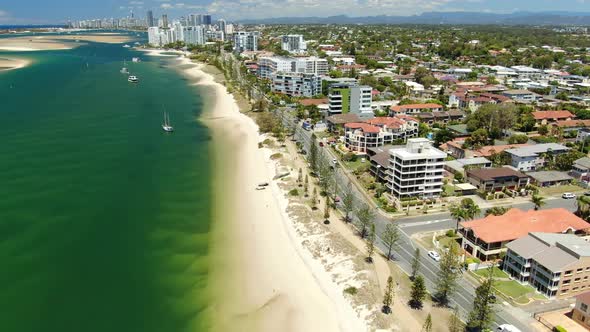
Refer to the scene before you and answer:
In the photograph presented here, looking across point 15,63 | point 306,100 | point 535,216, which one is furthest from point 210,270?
point 15,63

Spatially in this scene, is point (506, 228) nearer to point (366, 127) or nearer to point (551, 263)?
point (551, 263)

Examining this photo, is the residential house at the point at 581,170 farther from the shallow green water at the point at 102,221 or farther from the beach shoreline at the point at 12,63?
the beach shoreline at the point at 12,63

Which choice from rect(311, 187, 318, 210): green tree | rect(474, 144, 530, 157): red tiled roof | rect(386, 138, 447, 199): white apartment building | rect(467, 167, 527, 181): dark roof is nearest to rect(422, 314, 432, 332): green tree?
rect(311, 187, 318, 210): green tree

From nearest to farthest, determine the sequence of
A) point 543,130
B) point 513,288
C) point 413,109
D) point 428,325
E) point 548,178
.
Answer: point 428,325, point 513,288, point 548,178, point 543,130, point 413,109

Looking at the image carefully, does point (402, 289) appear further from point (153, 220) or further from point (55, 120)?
point (55, 120)

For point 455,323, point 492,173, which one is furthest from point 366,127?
point 455,323

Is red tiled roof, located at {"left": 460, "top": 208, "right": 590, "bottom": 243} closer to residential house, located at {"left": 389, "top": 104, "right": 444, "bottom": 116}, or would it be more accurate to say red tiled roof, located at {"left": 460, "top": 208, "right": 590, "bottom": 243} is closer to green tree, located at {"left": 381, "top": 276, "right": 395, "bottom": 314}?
green tree, located at {"left": 381, "top": 276, "right": 395, "bottom": 314}

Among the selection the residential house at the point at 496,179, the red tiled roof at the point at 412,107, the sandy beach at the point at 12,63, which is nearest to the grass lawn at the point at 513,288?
the residential house at the point at 496,179
